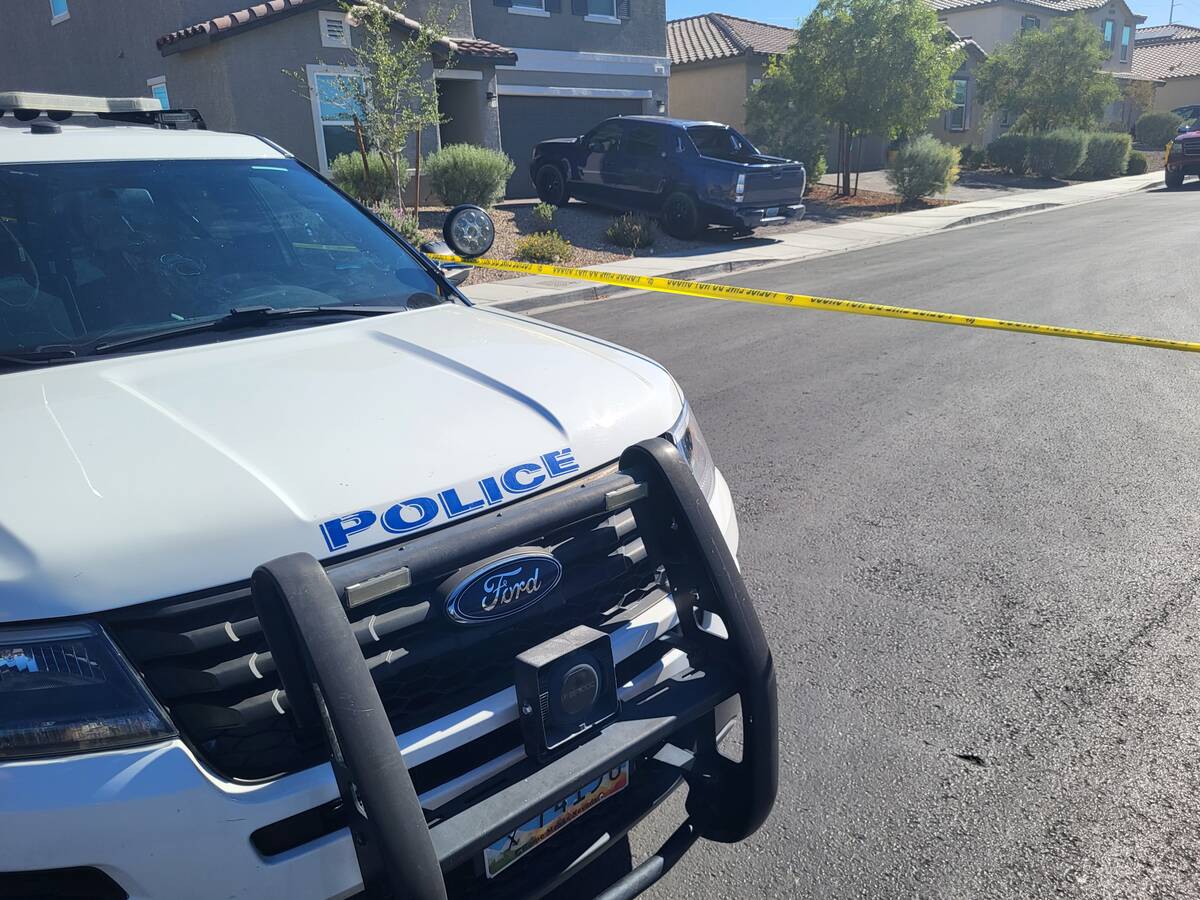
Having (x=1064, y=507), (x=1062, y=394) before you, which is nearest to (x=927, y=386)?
(x=1062, y=394)

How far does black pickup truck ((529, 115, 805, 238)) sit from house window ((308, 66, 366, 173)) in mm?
3982

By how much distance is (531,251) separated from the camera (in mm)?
Result: 14133

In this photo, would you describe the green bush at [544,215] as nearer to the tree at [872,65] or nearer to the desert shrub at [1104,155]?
the tree at [872,65]

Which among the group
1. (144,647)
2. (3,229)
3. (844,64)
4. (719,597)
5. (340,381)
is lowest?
(719,597)

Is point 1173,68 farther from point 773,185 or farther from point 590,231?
point 590,231

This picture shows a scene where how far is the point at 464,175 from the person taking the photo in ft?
54.2

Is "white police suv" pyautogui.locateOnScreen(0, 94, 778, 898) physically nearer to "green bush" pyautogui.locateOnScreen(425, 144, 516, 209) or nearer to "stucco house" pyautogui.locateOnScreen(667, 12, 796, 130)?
"green bush" pyautogui.locateOnScreen(425, 144, 516, 209)

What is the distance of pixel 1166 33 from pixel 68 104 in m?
82.0

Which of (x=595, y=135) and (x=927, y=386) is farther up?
(x=595, y=135)

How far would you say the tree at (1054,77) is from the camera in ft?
97.9

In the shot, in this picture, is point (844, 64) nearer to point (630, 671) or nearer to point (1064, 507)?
point (1064, 507)

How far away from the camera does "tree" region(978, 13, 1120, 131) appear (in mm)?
29844

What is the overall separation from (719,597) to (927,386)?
218 inches

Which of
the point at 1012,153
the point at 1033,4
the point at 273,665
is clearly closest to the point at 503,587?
the point at 273,665
